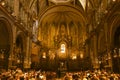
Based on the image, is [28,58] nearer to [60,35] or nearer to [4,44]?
[4,44]

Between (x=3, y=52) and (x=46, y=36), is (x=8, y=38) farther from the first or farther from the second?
(x=46, y=36)

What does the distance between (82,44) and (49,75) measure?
2033 cm

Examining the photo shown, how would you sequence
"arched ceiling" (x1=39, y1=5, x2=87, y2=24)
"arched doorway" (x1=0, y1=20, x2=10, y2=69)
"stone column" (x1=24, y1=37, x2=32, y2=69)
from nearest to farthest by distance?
"arched doorway" (x1=0, y1=20, x2=10, y2=69), "stone column" (x1=24, y1=37, x2=32, y2=69), "arched ceiling" (x1=39, y1=5, x2=87, y2=24)

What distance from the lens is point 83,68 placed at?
37875 millimetres

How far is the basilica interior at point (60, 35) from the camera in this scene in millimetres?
21953

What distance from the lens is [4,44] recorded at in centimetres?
2312

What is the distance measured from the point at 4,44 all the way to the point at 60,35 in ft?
78.7

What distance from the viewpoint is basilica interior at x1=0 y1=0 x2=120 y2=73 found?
22.0m

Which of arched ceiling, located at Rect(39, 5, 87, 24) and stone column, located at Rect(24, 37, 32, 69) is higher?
arched ceiling, located at Rect(39, 5, 87, 24)

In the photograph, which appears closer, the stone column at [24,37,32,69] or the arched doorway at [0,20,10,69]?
the arched doorway at [0,20,10,69]

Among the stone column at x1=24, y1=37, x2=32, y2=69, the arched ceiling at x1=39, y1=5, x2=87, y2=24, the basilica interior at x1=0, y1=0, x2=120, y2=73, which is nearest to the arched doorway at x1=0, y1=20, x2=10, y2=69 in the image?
the basilica interior at x1=0, y1=0, x2=120, y2=73

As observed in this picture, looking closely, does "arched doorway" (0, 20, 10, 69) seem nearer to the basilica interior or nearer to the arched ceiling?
the basilica interior

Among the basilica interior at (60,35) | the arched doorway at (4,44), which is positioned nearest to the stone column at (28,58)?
the basilica interior at (60,35)

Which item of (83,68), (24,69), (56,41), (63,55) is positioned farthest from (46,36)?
(24,69)
